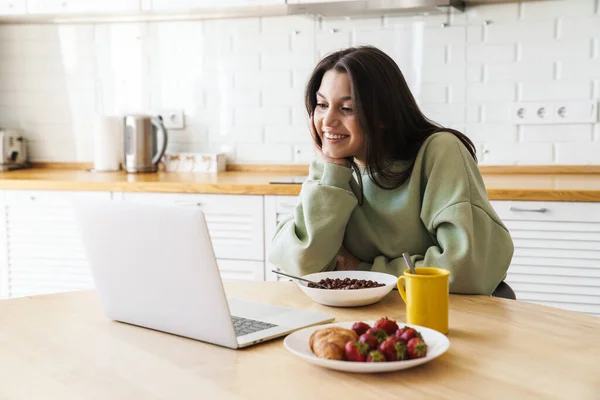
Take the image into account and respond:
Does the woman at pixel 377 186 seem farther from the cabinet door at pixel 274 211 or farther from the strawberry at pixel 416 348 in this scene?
the cabinet door at pixel 274 211

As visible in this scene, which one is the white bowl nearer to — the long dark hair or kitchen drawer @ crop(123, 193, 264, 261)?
the long dark hair

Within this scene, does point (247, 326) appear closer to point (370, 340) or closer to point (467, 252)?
point (370, 340)

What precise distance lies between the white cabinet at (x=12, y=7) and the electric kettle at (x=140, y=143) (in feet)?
2.34

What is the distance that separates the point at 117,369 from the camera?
1137mm

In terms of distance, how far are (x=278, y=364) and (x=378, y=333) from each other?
159 mm

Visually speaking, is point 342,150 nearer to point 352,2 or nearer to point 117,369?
point 117,369

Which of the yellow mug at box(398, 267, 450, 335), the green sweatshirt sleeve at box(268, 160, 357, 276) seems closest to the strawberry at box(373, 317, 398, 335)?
the yellow mug at box(398, 267, 450, 335)

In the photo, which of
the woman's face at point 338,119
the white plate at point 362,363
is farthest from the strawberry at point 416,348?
the woman's face at point 338,119

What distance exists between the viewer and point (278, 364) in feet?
3.76

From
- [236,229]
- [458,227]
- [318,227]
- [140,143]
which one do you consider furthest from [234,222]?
[458,227]

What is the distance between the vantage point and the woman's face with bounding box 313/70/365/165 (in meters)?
1.87

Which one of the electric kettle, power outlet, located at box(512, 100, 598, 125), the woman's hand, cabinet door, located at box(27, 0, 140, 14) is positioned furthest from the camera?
the electric kettle

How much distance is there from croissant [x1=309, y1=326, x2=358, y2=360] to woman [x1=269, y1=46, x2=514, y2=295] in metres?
0.63

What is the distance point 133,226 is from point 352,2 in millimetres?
2154
